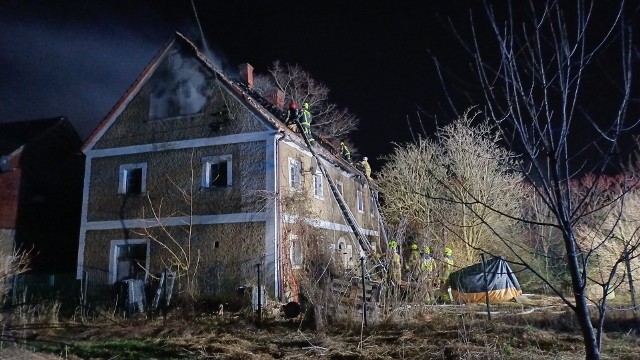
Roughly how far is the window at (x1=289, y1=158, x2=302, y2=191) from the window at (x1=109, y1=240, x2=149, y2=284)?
5.19 metres

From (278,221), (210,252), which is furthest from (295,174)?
(210,252)

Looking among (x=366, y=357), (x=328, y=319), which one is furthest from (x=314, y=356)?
(x=328, y=319)

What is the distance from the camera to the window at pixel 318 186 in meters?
17.7

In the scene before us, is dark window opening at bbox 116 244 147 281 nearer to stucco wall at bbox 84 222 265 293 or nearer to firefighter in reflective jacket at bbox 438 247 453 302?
stucco wall at bbox 84 222 265 293

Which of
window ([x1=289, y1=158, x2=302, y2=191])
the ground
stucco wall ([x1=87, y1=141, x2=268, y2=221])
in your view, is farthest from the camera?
window ([x1=289, y1=158, x2=302, y2=191])

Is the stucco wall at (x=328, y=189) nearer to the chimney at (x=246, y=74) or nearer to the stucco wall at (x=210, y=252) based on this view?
the stucco wall at (x=210, y=252)

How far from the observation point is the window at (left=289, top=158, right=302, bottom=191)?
16008 millimetres

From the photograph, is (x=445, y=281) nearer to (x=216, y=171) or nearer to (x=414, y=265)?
(x=414, y=265)

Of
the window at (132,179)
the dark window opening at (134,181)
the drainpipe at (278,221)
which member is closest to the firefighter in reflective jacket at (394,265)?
the drainpipe at (278,221)

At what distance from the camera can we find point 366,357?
298 inches

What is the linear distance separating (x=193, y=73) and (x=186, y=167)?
132 inches

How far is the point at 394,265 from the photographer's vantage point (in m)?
10.9

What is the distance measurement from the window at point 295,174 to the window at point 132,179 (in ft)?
16.5

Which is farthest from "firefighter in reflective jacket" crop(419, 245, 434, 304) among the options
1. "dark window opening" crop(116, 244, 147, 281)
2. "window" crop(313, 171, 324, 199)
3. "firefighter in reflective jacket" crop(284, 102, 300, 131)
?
"dark window opening" crop(116, 244, 147, 281)
